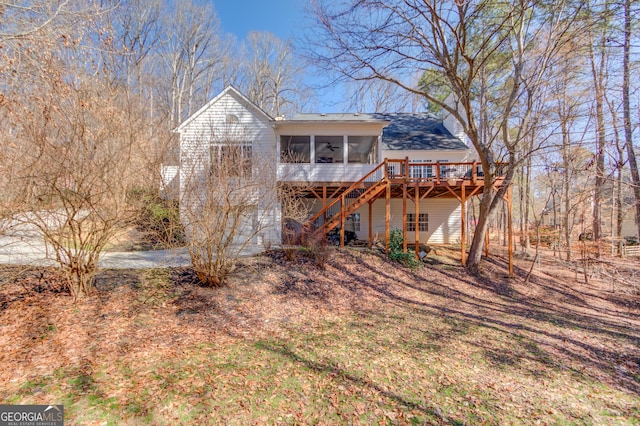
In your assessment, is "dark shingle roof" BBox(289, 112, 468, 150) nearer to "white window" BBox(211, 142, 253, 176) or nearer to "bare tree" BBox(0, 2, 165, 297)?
"white window" BBox(211, 142, 253, 176)

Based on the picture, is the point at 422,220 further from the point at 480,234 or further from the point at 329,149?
the point at 329,149

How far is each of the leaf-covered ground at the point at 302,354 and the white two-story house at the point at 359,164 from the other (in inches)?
131

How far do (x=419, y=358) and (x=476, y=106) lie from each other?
1658 cm

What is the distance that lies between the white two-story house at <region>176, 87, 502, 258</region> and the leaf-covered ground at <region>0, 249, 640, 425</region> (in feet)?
10.9

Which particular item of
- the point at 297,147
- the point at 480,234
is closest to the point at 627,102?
the point at 480,234

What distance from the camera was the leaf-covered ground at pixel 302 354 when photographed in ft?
10.1

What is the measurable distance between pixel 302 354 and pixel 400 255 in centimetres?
670

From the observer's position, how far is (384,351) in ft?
14.6

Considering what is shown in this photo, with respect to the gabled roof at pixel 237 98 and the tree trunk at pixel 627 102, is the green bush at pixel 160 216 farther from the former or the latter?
the tree trunk at pixel 627 102

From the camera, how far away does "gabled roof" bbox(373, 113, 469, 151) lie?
Answer: 13.9 m

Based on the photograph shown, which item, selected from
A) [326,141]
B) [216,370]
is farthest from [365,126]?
[216,370]

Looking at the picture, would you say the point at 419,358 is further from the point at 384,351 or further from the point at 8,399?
the point at 8,399

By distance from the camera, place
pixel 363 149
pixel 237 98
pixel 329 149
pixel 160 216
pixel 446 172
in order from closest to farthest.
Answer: pixel 160 216 → pixel 446 172 → pixel 237 98 → pixel 329 149 → pixel 363 149

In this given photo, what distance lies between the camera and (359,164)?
11727 millimetres
